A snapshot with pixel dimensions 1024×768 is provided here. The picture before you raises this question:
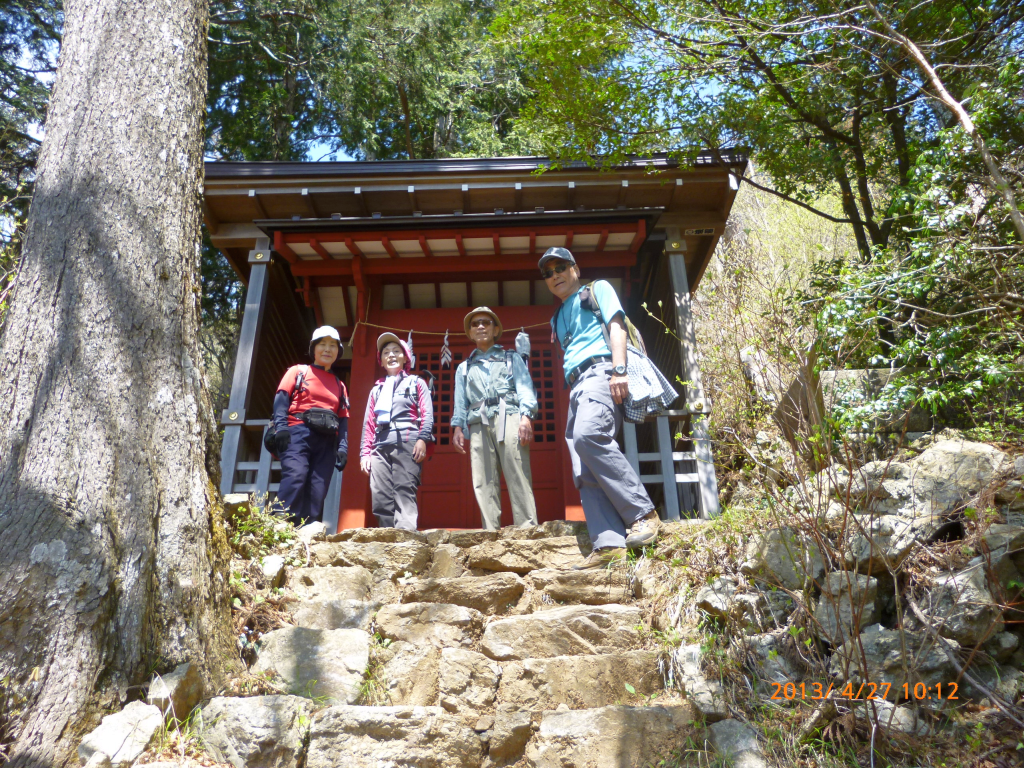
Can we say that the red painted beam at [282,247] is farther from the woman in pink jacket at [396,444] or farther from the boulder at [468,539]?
the boulder at [468,539]

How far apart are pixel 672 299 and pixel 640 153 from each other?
1.45 m

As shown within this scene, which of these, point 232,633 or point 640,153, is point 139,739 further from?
point 640,153

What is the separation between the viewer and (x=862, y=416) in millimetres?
4414

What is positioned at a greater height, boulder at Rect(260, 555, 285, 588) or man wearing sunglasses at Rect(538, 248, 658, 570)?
man wearing sunglasses at Rect(538, 248, 658, 570)

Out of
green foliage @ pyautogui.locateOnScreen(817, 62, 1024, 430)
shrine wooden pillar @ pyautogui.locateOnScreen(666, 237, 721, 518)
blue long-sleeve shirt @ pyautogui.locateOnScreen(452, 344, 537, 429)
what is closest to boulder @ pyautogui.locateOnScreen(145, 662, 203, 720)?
blue long-sleeve shirt @ pyautogui.locateOnScreen(452, 344, 537, 429)

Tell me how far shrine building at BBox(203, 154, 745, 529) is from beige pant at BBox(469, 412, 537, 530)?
4.51ft

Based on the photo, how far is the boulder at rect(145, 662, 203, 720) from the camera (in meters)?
2.55

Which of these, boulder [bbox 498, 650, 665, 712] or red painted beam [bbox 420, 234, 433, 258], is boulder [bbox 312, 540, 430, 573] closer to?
boulder [bbox 498, 650, 665, 712]

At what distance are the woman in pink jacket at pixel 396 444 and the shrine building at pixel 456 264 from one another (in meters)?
1.13

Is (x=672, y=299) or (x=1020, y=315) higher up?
(x=672, y=299)

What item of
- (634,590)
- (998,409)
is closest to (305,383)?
(634,590)

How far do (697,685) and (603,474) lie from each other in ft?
4.83

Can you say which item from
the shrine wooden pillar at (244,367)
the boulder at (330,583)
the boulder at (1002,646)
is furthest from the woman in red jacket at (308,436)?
the boulder at (1002,646)

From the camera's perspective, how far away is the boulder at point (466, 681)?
9.76 ft
